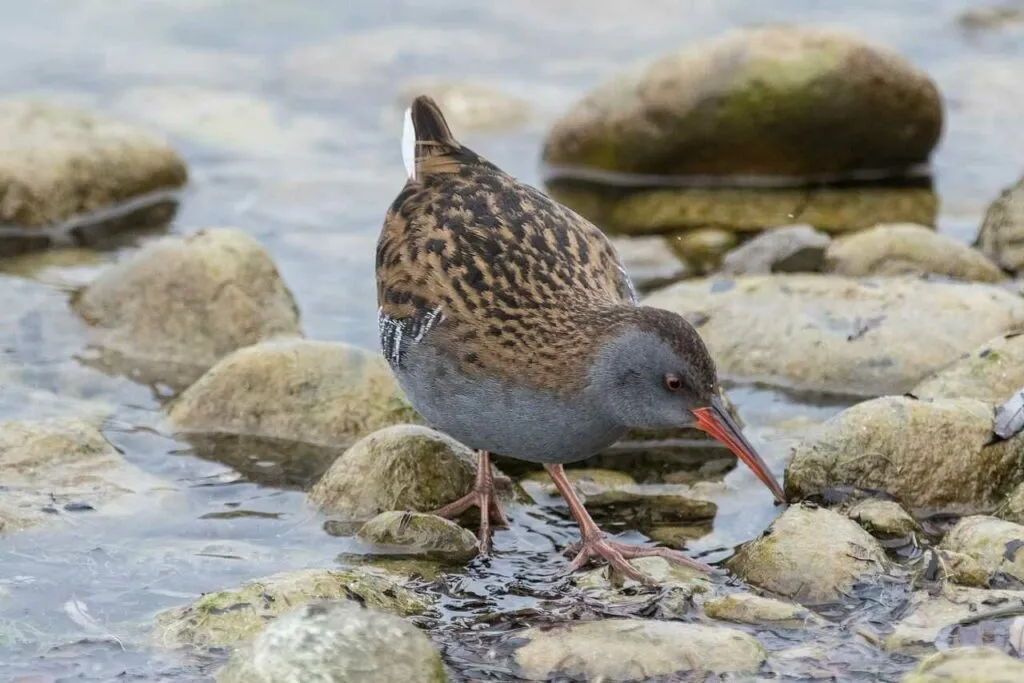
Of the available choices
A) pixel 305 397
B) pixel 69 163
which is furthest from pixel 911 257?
pixel 69 163

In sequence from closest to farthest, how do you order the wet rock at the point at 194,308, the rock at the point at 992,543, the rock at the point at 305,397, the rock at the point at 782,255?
the rock at the point at 992,543 → the rock at the point at 305,397 → the wet rock at the point at 194,308 → the rock at the point at 782,255

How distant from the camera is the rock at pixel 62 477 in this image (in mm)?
6727

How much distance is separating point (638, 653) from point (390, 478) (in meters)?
1.78

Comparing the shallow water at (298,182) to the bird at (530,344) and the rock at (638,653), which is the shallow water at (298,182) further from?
the bird at (530,344)

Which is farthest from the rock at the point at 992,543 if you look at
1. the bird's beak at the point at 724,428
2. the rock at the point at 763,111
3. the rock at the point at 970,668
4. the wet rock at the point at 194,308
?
the rock at the point at 763,111

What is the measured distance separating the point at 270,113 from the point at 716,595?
302 inches

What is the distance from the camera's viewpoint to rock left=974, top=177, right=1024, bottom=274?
9594mm

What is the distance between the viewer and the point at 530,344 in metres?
6.24

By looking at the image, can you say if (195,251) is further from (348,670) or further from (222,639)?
(348,670)

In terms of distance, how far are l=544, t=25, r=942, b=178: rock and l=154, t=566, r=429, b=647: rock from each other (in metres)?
6.21

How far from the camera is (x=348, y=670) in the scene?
499cm

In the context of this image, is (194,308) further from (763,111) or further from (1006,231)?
(1006,231)

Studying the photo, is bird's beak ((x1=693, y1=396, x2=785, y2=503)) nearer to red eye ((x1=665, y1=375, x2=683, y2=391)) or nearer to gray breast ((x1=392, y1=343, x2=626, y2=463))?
red eye ((x1=665, y1=375, x2=683, y2=391))

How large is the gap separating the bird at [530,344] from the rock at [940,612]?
765 millimetres
